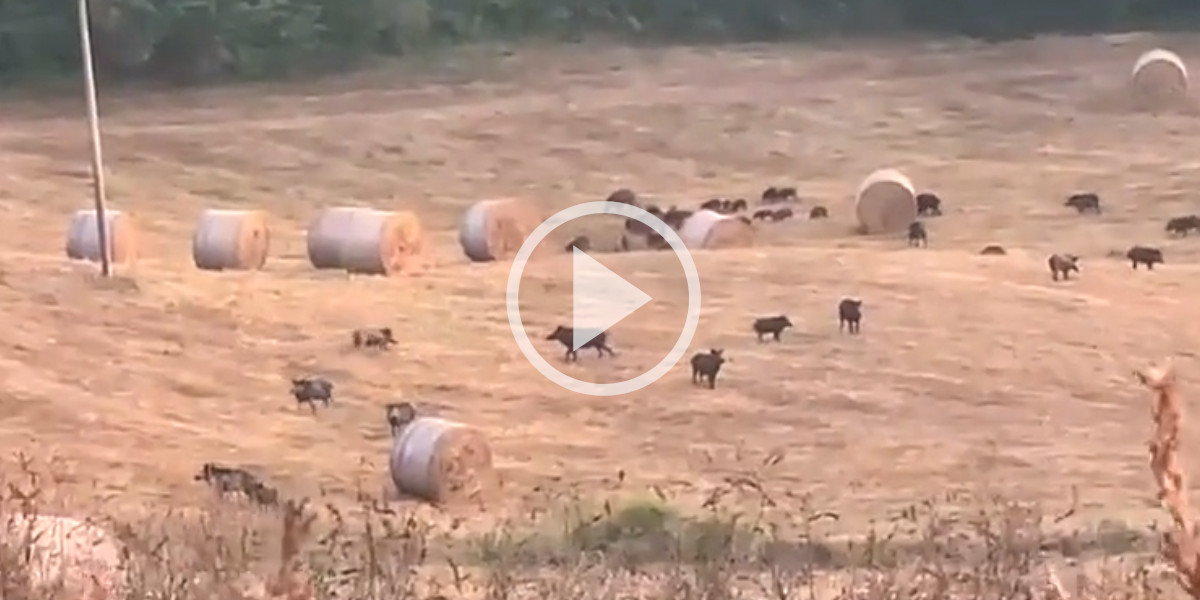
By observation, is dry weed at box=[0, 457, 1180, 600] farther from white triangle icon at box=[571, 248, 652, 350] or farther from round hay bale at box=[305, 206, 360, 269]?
round hay bale at box=[305, 206, 360, 269]

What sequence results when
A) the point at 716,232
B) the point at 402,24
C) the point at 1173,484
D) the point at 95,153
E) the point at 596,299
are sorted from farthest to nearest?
the point at 402,24 → the point at 716,232 → the point at 596,299 → the point at 95,153 → the point at 1173,484

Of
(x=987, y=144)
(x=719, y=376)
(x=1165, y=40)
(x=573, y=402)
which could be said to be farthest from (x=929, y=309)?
(x=1165, y=40)

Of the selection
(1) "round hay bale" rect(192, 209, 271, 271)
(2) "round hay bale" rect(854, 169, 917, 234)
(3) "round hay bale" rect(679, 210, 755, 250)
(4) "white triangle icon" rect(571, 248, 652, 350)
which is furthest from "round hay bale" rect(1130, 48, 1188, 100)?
(1) "round hay bale" rect(192, 209, 271, 271)

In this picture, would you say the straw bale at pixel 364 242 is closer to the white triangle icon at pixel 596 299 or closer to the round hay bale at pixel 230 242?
the round hay bale at pixel 230 242

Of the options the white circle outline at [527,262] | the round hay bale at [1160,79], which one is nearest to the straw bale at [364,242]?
the white circle outline at [527,262]

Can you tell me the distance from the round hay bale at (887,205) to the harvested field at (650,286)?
1.52 feet

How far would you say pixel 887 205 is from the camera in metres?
21.3

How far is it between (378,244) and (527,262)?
1421 mm

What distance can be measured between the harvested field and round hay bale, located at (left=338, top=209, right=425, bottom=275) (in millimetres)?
322

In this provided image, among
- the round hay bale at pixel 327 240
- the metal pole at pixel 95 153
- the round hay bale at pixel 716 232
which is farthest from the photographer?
the round hay bale at pixel 716 232

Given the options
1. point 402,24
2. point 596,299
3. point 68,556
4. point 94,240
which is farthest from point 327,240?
point 68,556

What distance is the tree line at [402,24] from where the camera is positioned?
2728 centimetres

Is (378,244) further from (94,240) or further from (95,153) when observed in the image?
(95,153)

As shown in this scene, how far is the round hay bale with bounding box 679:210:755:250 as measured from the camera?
19516 mm
